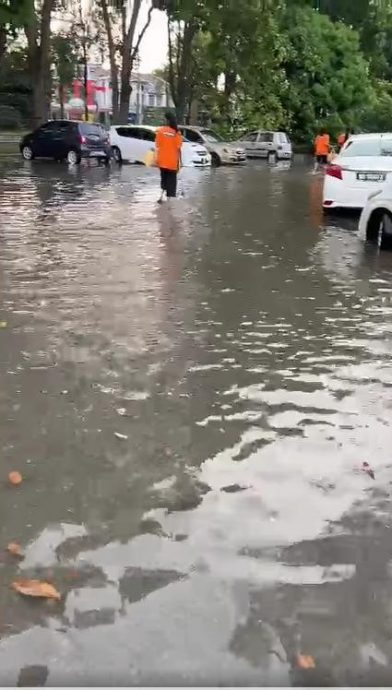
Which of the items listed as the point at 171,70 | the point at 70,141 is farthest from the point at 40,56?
the point at 171,70

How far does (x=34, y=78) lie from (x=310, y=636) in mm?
30969

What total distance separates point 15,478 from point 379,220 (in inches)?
341

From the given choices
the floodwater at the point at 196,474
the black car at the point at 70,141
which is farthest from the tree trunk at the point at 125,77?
the floodwater at the point at 196,474

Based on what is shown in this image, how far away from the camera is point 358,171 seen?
548 inches

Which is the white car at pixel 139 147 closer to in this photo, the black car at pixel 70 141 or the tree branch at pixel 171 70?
the black car at pixel 70 141

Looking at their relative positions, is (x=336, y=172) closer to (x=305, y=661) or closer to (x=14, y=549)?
(x=14, y=549)

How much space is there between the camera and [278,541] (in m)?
3.64

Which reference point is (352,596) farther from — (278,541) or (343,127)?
(343,127)

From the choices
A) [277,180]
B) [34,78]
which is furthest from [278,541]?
[34,78]

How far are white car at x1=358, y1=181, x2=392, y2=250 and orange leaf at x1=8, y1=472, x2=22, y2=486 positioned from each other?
818cm

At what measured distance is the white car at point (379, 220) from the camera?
1129cm

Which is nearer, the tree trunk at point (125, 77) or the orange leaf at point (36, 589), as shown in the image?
the orange leaf at point (36, 589)

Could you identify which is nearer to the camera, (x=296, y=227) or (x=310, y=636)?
(x=310, y=636)

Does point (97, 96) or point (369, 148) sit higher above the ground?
point (97, 96)
